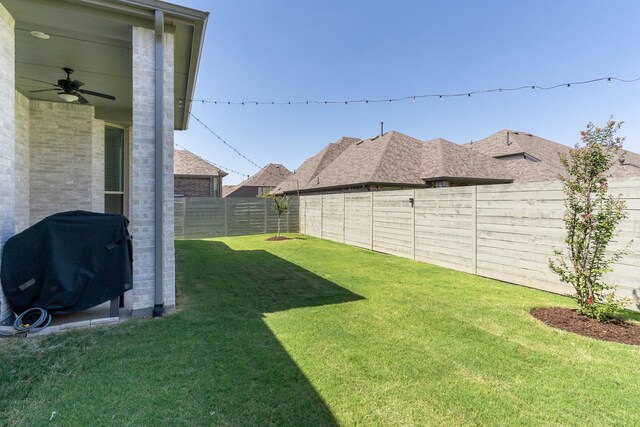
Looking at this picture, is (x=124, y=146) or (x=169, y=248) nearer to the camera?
(x=169, y=248)

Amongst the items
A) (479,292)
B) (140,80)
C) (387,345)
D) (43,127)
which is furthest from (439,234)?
(43,127)

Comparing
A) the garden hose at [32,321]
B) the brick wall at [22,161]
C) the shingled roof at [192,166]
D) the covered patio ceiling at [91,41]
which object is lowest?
the garden hose at [32,321]

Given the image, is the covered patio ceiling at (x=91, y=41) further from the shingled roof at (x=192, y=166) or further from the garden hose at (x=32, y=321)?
the shingled roof at (x=192, y=166)

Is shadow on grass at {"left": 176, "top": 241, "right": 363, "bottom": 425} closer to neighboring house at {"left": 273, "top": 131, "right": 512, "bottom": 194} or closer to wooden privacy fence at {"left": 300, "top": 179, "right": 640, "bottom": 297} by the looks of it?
wooden privacy fence at {"left": 300, "top": 179, "right": 640, "bottom": 297}

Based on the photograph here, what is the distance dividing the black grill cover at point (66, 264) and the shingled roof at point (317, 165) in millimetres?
17429

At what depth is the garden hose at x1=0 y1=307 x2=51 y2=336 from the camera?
125 inches

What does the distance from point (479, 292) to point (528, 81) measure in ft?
24.8

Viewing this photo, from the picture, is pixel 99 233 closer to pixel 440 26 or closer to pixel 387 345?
pixel 387 345

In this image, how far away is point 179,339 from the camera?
124 inches

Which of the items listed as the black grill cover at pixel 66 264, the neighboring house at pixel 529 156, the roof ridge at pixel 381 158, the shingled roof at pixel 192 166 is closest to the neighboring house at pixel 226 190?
the shingled roof at pixel 192 166

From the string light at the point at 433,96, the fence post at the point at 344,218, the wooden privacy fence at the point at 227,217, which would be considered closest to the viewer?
the string light at the point at 433,96

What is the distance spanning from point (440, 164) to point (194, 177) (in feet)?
47.0

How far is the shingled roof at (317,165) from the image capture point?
2167cm

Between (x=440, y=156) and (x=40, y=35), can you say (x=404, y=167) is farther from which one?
(x=40, y=35)
